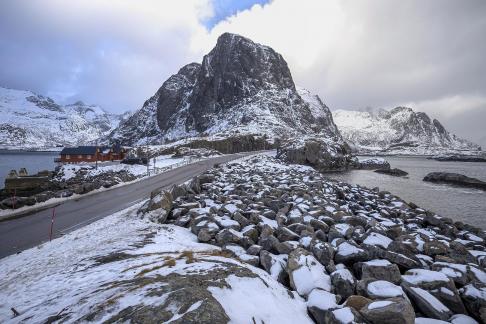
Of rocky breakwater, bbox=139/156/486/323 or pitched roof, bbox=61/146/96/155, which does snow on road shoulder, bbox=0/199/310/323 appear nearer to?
rocky breakwater, bbox=139/156/486/323

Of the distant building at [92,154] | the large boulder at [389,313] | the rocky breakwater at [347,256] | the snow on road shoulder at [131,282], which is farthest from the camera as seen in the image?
the distant building at [92,154]

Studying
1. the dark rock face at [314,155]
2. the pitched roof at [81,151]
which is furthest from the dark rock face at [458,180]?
the pitched roof at [81,151]

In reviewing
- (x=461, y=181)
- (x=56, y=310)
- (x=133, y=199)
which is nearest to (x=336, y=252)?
(x=56, y=310)

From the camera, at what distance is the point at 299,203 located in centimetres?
1617

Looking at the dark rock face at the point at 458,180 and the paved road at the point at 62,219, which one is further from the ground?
the paved road at the point at 62,219

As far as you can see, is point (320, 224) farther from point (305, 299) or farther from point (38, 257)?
point (38, 257)

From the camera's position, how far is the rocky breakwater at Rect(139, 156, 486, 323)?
636cm

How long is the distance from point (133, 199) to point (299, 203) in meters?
12.6

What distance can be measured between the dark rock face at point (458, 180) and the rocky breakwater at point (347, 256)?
37.0 m

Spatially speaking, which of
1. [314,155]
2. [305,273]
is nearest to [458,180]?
[314,155]

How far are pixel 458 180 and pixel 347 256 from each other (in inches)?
2075

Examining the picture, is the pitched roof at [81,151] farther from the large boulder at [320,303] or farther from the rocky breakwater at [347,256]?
the large boulder at [320,303]

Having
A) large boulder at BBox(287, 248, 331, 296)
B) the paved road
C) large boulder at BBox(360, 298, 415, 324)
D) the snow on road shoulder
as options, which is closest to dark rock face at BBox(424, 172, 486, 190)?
the paved road

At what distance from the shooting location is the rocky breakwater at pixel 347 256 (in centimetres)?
636
